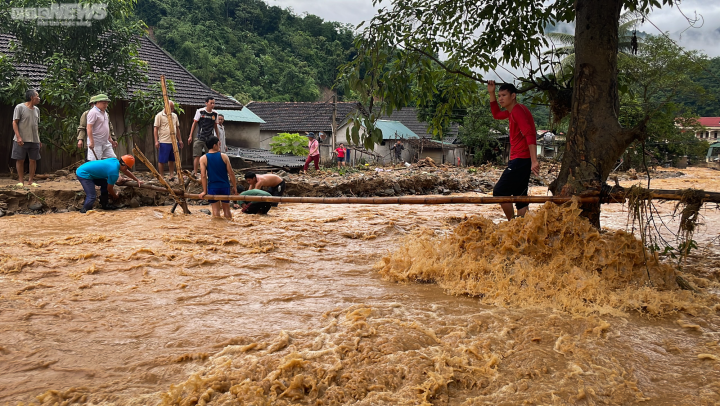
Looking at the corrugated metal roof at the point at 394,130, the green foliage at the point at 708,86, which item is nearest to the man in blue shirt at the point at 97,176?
the green foliage at the point at 708,86

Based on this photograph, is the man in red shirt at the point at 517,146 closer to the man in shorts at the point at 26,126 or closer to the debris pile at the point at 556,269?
the debris pile at the point at 556,269


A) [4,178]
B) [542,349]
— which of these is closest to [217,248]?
[542,349]

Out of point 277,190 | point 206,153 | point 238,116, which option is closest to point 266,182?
point 277,190

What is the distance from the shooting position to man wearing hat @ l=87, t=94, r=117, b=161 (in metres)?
8.35

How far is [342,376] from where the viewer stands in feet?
10.0

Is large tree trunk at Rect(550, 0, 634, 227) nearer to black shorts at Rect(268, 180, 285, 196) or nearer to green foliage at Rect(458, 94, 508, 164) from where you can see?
black shorts at Rect(268, 180, 285, 196)

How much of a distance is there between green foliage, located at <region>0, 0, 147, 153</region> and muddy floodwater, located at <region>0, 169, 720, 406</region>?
582 cm

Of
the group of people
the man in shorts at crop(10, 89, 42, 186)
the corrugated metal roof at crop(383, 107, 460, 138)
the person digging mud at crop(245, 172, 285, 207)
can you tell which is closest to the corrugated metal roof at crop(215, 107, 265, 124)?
the group of people

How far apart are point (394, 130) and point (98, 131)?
28628 millimetres

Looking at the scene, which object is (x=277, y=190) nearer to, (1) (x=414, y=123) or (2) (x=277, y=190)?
(2) (x=277, y=190)

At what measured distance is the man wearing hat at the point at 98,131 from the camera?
329 inches

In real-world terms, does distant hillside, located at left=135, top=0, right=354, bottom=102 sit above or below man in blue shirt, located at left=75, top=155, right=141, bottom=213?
above

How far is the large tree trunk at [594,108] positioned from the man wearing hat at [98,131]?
7253mm

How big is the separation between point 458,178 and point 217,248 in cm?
1166
